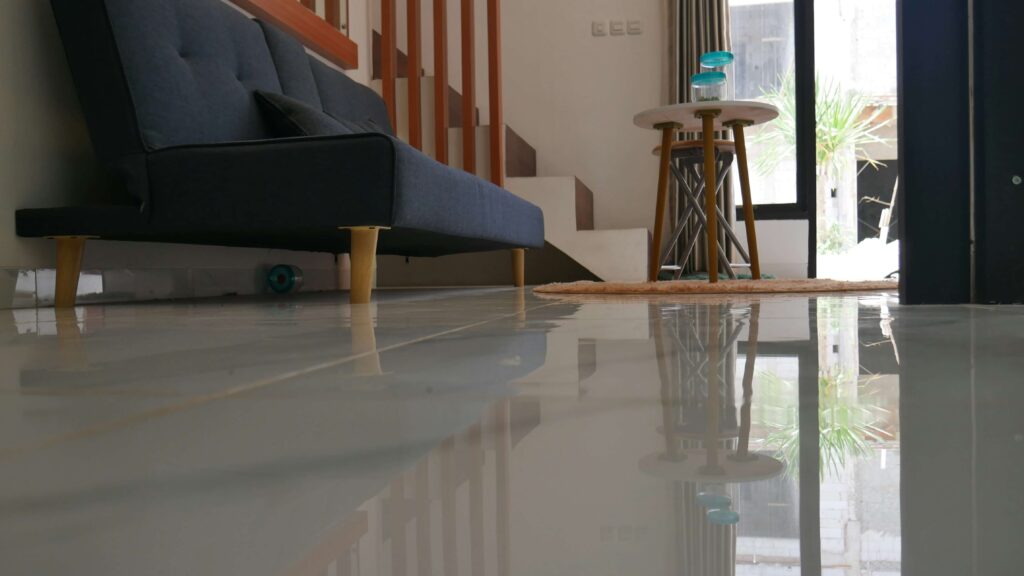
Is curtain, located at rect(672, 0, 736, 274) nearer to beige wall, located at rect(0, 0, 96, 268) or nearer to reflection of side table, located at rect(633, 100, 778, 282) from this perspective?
reflection of side table, located at rect(633, 100, 778, 282)

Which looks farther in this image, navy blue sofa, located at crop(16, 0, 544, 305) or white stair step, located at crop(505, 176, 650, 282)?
white stair step, located at crop(505, 176, 650, 282)

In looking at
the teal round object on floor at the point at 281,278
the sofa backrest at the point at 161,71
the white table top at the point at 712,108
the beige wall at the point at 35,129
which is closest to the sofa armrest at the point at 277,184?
the sofa backrest at the point at 161,71

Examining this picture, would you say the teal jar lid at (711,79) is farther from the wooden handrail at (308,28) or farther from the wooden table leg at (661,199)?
the wooden handrail at (308,28)

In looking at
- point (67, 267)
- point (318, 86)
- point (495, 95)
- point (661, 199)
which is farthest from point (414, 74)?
point (67, 267)

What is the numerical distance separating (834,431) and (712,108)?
9.92 ft

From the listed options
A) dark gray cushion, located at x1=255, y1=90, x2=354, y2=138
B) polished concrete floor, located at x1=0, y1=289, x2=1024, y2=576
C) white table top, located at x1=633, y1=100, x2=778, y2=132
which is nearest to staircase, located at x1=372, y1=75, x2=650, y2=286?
white table top, located at x1=633, y1=100, x2=778, y2=132

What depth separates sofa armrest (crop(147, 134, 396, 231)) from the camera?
6.97ft

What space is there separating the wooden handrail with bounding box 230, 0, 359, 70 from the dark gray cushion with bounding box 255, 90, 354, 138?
0.60 m

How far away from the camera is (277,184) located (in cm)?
217

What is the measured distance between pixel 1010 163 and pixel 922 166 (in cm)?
14

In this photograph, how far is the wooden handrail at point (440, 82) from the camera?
405cm

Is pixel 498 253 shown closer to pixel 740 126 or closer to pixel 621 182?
pixel 621 182

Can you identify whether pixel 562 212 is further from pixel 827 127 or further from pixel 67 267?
pixel 67 267

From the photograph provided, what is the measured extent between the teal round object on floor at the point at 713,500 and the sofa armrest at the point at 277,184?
6.27ft
